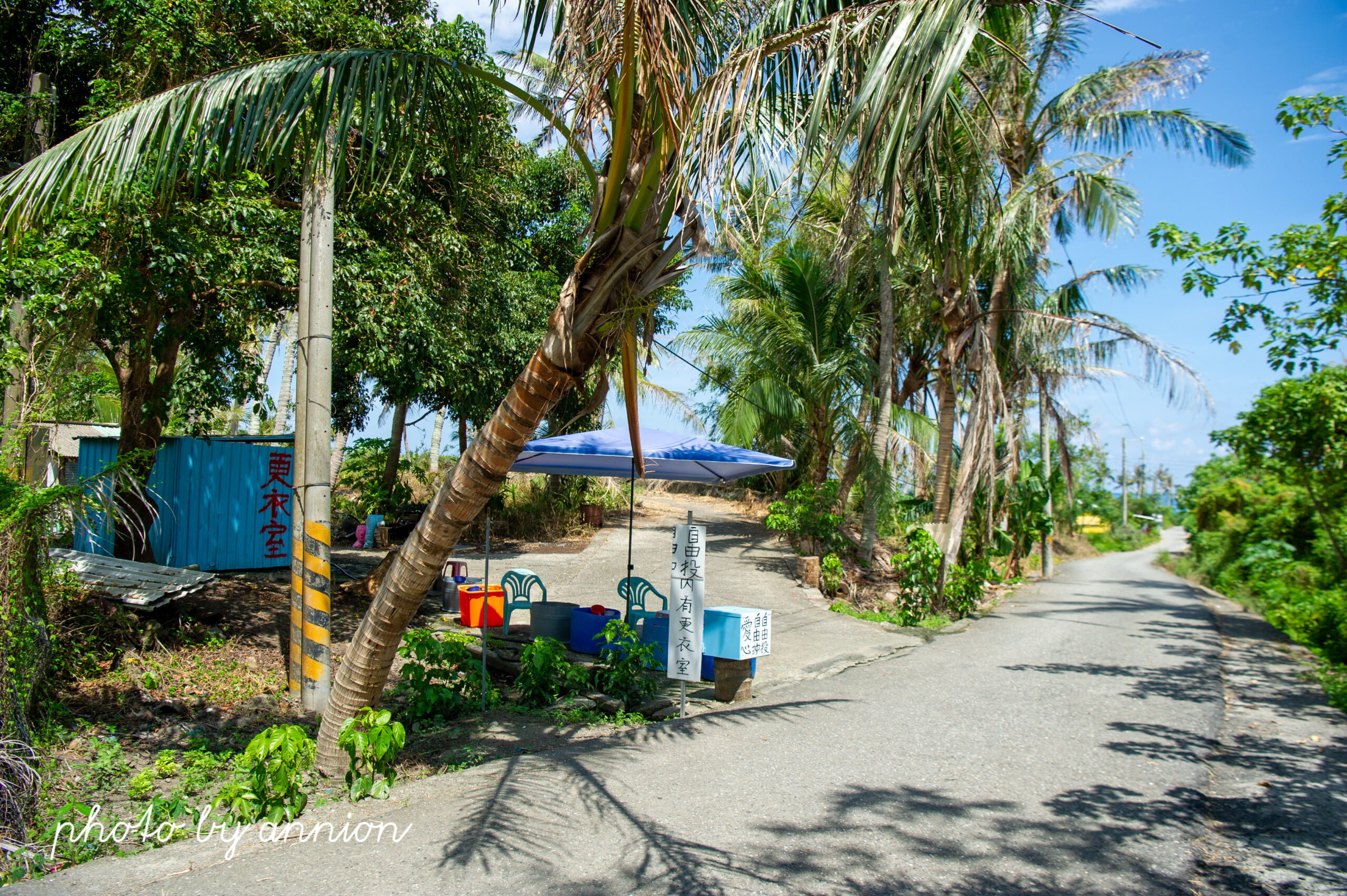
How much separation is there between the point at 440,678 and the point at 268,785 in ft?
7.98

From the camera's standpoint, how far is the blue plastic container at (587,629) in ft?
27.4

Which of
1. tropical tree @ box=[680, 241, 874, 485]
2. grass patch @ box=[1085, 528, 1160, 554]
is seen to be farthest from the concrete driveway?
grass patch @ box=[1085, 528, 1160, 554]

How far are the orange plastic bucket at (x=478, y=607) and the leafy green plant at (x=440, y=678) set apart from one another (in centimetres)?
197

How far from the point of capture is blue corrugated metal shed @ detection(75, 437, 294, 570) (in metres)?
10.5

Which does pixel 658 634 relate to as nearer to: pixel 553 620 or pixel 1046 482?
pixel 553 620

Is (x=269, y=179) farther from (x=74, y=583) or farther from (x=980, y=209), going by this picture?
(x=980, y=209)

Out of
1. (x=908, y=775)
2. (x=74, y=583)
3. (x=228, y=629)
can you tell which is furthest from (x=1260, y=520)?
(x=74, y=583)

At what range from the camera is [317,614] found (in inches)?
229

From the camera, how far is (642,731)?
586cm

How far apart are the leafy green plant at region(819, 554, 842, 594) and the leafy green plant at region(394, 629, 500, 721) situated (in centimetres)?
779

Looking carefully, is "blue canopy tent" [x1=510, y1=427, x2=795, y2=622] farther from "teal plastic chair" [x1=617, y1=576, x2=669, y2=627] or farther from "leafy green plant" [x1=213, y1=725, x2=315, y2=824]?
"leafy green plant" [x1=213, y1=725, x2=315, y2=824]

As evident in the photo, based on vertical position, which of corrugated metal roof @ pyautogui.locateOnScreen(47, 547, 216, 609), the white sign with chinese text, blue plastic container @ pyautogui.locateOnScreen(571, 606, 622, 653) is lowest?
blue plastic container @ pyautogui.locateOnScreen(571, 606, 622, 653)

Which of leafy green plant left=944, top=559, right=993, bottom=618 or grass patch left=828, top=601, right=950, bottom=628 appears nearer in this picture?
grass patch left=828, top=601, right=950, bottom=628

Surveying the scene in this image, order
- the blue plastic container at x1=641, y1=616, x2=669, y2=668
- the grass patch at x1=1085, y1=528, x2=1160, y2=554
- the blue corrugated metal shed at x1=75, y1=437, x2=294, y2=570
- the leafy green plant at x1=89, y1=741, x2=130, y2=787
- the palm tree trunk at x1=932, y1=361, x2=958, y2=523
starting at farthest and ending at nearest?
1. the grass patch at x1=1085, y1=528, x2=1160, y2=554
2. the palm tree trunk at x1=932, y1=361, x2=958, y2=523
3. the blue corrugated metal shed at x1=75, y1=437, x2=294, y2=570
4. the blue plastic container at x1=641, y1=616, x2=669, y2=668
5. the leafy green plant at x1=89, y1=741, x2=130, y2=787
